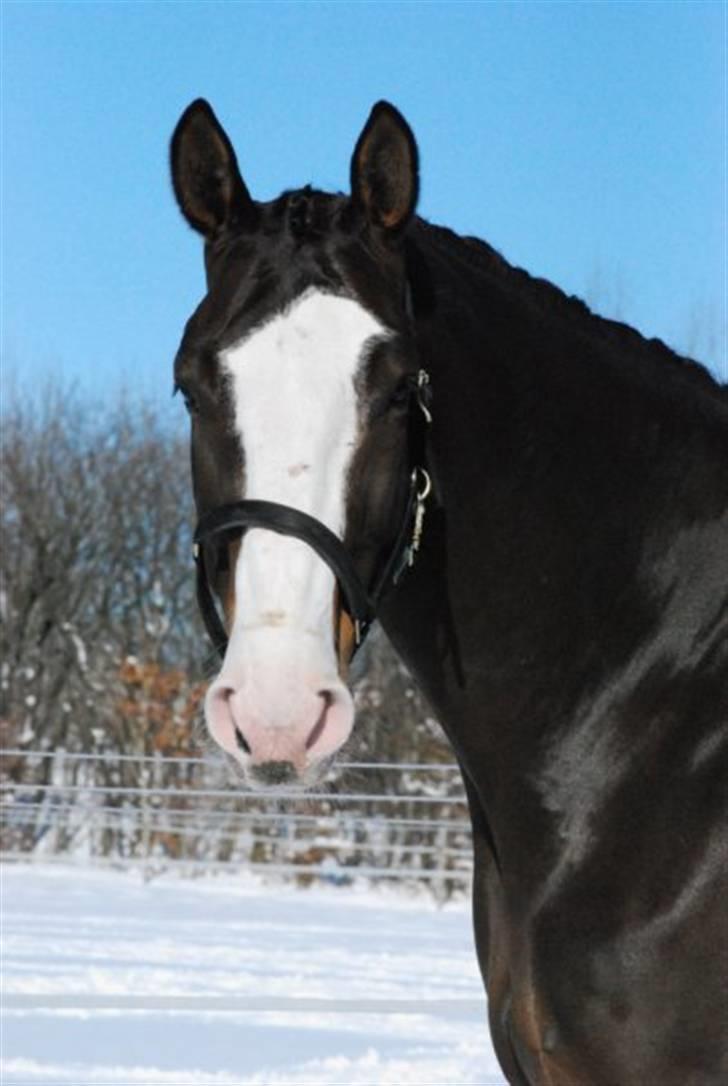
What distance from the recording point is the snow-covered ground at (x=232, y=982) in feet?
23.3

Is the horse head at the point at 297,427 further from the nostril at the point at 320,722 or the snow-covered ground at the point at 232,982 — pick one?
the snow-covered ground at the point at 232,982

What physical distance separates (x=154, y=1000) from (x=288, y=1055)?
1082 mm

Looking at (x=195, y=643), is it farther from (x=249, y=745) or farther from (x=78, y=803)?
(x=249, y=745)

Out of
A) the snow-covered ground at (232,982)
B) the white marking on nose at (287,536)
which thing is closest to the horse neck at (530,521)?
the white marking on nose at (287,536)

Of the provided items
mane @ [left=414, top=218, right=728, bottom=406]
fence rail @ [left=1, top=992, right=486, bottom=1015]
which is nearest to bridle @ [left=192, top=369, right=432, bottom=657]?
mane @ [left=414, top=218, right=728, bottom=406]

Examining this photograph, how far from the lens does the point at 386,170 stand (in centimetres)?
278

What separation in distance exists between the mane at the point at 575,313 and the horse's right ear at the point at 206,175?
346 mm

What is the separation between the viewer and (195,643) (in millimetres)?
21344

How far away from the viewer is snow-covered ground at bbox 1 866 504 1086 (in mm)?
7102

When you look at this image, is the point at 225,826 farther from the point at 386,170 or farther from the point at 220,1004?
the point at 386,170

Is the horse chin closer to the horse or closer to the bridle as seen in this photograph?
the horse

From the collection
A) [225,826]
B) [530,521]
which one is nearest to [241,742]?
[530,521]

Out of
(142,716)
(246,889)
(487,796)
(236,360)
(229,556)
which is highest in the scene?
(236,360)

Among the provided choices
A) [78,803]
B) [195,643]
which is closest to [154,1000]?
[78,803]
